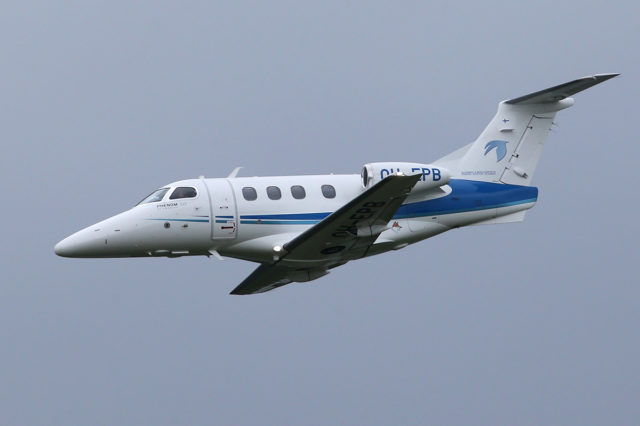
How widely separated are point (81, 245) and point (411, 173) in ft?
27.9

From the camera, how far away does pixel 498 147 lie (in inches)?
1257

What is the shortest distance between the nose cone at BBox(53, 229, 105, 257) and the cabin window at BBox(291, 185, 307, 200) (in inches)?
197

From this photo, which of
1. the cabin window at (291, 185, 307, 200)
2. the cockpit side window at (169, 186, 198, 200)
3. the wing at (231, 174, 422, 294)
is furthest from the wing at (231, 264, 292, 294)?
the cockpit side window at (169, 186, 198, 200)

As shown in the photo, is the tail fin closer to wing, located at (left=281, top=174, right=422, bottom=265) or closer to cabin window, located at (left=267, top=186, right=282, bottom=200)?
wing, located at (left=281, top=174, right=422, bottom=265)

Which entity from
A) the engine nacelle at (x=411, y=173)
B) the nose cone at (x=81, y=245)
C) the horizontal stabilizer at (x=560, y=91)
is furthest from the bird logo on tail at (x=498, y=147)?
the nose cone at (x=81, y=245)

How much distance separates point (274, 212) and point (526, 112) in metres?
7.82

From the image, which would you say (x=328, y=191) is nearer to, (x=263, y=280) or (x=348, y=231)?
(x=348, y=231)

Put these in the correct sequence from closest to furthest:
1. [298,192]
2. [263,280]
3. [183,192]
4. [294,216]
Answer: [183,192] < [294,216] < [298,192] < [263,280]

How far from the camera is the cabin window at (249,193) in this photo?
29.5m

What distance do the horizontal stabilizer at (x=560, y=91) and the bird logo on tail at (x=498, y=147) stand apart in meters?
1.18

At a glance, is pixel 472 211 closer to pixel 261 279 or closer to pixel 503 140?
pixel 503 140

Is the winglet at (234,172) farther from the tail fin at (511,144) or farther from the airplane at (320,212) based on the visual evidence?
the tail fin at (511,144)

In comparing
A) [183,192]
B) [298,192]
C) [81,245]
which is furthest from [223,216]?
[81,245]

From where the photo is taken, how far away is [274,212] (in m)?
29.5
